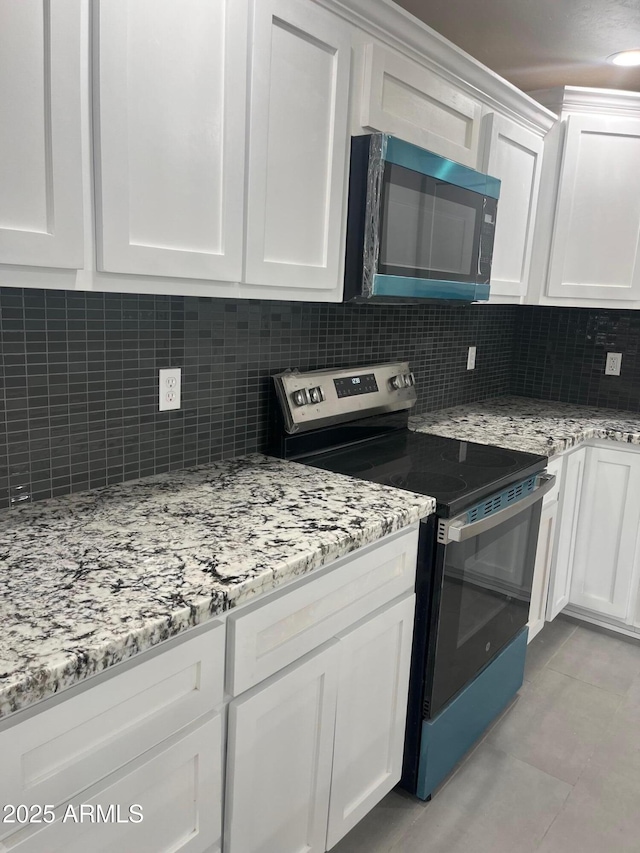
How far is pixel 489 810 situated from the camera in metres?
1.88

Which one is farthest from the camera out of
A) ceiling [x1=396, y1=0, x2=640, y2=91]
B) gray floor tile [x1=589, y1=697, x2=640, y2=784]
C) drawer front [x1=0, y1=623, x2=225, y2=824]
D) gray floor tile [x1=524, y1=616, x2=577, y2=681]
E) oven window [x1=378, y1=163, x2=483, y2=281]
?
gray floor tile [x1=524, y1=616, x2=577, y2=681]

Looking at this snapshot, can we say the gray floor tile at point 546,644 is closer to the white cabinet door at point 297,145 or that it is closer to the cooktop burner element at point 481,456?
the cooktop burner element at point 481,456

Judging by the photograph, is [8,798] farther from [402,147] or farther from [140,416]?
[402,147]

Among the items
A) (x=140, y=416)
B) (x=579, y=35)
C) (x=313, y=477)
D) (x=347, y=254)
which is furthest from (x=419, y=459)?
(x=579, y=35)

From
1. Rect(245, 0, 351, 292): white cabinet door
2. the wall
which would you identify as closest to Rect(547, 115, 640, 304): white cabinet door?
the wall

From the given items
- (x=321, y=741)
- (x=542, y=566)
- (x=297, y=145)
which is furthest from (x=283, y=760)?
(x=542, y=566)

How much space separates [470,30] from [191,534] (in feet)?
6.94

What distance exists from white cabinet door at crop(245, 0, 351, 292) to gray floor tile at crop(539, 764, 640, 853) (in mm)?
1642

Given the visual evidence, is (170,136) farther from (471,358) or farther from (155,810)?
(471,358)

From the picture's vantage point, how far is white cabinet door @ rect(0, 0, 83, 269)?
41.1 inches

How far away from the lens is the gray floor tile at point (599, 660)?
253 centimetres

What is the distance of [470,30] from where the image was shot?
93.7 inches

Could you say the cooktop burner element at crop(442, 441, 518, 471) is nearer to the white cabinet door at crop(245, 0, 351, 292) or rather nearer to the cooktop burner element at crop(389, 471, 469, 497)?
the cooktop burner element at crop(389, 471, 469, 497)

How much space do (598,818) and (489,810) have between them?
1.02 ft
